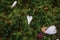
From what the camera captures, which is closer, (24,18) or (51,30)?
(51,30)

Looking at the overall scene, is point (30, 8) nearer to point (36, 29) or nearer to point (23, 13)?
point (23, 13)

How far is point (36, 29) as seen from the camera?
3004 millimetres

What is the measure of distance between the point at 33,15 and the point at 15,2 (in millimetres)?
430

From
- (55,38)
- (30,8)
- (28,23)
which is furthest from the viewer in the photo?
(30,8)

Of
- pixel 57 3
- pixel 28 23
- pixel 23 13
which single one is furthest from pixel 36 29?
pixel 57 3

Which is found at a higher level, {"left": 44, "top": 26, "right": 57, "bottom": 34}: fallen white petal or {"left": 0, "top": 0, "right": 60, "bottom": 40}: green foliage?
{"left": 0, "top": 0, "right": 60, "bottom": 40}: green foliage

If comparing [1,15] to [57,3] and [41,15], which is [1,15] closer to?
[41,15]

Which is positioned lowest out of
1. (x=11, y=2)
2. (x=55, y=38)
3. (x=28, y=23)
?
(x=55, y=38)

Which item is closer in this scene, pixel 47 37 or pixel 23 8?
pixel 47 37

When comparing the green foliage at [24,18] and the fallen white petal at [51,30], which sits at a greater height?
the green foliage at [24,18]

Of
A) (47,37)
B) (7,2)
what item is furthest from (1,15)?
(47,37)

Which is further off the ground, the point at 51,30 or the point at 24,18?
the point at 24,18

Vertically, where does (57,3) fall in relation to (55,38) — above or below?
above

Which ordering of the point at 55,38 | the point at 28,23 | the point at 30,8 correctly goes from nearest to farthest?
the point at 55,38 → the point at 28,23 → the point at 30,8
